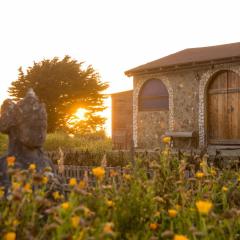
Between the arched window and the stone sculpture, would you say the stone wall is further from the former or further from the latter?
the stone sculpture

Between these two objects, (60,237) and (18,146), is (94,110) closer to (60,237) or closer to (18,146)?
(18,146)

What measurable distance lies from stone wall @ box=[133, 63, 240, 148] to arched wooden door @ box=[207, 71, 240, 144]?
34 cm

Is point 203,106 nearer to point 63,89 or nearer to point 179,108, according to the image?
point 179,108

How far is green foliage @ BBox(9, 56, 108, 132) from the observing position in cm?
3162

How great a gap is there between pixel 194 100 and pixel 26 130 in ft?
45.3

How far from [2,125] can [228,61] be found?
13.1m

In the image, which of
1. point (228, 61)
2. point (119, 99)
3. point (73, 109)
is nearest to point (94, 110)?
point (73, 109)

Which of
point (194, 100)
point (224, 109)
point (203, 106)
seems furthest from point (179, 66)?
point (224, 109)

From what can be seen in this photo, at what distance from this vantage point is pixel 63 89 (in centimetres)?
3266

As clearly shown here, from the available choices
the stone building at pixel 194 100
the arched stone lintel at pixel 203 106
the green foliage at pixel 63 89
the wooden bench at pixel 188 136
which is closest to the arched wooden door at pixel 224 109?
the stone building at pixel 194 100

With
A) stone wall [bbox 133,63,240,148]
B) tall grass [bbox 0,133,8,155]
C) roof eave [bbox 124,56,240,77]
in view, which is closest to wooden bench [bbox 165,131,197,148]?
stone wall [bbox 133,63,240,148]

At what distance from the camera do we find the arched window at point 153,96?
762 inches

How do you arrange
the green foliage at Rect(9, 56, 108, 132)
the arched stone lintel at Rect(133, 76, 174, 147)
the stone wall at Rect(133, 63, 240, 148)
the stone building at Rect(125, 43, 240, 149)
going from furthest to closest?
the green foliage at Rect(9, 56, 108, 132) → the arched stone lintel at Rect(133, 76, 174, 147) → the stone wall at Rect(133, 63, 240, 148) → the stone building at Rect(125, 43, 240, 149)

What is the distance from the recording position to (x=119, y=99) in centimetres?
2783
